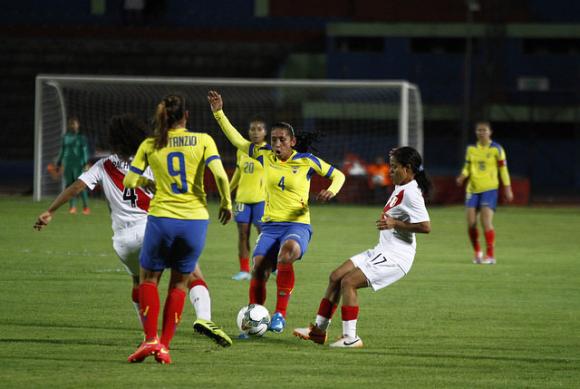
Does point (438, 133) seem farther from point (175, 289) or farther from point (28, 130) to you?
point (175, 289)

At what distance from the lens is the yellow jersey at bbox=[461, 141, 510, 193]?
16.1 metres

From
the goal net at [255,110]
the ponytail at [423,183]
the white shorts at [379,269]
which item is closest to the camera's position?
the white shorts at [379,269]

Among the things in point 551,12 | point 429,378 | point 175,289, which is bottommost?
point 429,378

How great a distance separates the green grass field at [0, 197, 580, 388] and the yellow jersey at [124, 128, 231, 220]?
44.1 inches

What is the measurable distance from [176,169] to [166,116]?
1.27 feet

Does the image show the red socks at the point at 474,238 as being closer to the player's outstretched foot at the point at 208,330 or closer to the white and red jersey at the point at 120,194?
the player's outstretched foot at the point at 208,330

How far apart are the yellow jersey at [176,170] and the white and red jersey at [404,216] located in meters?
1.66

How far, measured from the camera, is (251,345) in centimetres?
845

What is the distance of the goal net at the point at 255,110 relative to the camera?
1049 inches

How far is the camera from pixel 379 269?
846 centimetres

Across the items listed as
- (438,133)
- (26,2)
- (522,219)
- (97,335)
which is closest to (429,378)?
(97,335)

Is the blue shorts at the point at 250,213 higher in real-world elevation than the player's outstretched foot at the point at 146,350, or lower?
higher

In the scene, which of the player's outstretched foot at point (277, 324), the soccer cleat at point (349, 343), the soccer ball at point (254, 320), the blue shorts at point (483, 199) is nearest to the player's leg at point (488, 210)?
the blue shorts at point (483, 199)

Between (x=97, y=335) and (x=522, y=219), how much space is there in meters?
17.9
